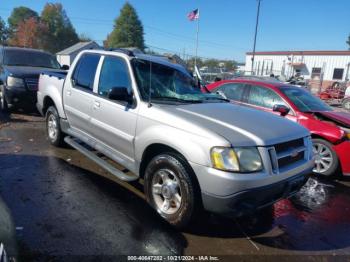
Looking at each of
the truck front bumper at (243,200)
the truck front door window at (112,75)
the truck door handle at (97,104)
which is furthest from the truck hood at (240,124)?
the truck door handle at (97,104)

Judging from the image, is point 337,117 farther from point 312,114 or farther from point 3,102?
point 3,102

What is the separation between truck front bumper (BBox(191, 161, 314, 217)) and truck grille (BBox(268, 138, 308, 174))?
0.42 feet

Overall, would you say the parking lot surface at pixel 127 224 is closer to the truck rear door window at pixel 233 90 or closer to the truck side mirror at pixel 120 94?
the truck side mirror at pixel 120 94

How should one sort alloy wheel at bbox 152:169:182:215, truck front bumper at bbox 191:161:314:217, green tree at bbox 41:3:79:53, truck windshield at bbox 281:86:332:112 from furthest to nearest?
green tree at bbox 41:3:79:53 < truck windshield at bbox 281:86:332:112 < alloy wheel at bbox 152:169:182:215 < truck front bumper at bbox 191:161:314:217

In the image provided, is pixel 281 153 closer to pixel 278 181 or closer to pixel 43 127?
pixel 278 181

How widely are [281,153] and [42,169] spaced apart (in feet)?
12.0

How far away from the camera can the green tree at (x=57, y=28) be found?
8312 cm

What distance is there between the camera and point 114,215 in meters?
3.66

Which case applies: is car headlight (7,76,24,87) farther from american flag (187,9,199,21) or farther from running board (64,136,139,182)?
american flag (187,9,199,21)

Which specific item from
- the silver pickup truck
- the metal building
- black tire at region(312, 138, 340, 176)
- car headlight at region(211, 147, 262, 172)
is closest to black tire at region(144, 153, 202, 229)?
the silver pickup truck

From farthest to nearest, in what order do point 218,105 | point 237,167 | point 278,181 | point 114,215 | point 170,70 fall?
point 170,70 < point 218,105 < point 114,215 < point 278,181 < point 237,167

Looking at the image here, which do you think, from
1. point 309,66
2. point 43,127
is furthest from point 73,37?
point 43,127

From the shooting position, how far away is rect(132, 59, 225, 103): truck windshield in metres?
3.97

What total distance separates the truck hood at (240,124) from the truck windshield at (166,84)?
1.06 feet
